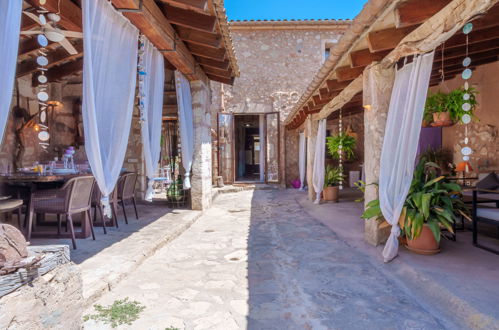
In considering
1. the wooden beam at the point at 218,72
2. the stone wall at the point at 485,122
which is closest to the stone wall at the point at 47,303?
the wooden beam at the point at 218,72

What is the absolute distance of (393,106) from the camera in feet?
10.1

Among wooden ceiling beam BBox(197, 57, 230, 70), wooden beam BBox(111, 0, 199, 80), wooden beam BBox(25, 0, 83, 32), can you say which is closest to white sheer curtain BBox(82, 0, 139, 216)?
wooden beam BBox(111, 0, 199, 80)

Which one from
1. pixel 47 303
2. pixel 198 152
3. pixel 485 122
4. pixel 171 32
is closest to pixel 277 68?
pixel 198 152

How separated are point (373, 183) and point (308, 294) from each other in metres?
1.57

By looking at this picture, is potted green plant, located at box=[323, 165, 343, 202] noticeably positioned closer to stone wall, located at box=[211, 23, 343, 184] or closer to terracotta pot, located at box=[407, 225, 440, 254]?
stone wall, located at box=[211, 23, 343, 184]

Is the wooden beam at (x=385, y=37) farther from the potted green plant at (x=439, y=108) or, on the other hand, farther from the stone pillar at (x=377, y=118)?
the potted green plant at (x=439, y=108)

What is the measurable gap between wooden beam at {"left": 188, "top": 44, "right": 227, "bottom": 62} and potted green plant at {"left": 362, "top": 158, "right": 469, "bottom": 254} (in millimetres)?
3269

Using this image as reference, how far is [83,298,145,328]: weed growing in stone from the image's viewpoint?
1.94 meters

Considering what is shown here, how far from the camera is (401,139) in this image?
2934 millimetres

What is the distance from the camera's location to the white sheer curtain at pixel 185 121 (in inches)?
196

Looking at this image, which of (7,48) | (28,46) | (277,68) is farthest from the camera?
(277,68)

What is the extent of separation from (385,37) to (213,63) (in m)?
3.21

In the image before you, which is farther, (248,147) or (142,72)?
(248,147)

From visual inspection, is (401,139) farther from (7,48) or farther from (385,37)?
(7,48)
